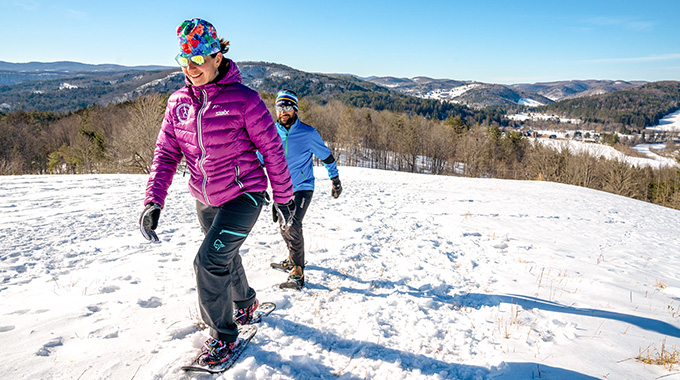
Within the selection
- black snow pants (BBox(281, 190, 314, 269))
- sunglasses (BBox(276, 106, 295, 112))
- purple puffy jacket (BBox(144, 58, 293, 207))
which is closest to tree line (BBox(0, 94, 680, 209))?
sunglasses (BBox(276, 106, 295, 112))

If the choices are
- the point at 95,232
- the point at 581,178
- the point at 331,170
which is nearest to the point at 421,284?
the point at 331,170

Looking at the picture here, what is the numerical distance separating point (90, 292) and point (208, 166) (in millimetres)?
2589

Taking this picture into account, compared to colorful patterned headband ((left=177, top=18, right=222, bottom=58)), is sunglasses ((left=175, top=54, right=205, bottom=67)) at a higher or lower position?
lower

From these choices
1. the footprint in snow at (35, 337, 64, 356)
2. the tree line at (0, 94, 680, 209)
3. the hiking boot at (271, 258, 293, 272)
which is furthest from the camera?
the tree line at (0, 94, 680, 209)

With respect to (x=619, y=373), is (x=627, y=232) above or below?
below

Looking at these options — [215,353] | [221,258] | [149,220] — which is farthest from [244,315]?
[149,220]

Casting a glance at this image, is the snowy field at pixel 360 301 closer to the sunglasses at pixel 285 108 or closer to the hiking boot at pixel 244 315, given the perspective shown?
the hiking boot at pixel 244 315

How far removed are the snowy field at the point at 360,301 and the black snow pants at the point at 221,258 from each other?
1.22 feet

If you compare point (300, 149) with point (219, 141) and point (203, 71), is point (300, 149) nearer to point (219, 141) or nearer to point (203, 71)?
point (219, 141)

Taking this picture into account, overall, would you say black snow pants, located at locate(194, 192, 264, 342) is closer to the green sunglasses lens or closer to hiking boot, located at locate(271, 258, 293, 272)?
the green sunglasses lens

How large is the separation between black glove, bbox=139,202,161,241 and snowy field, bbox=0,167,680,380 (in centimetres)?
97

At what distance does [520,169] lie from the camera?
55.2 m

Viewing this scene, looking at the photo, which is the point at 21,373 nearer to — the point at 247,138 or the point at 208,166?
the point at 208,166

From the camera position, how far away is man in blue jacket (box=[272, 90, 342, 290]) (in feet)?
12.7
